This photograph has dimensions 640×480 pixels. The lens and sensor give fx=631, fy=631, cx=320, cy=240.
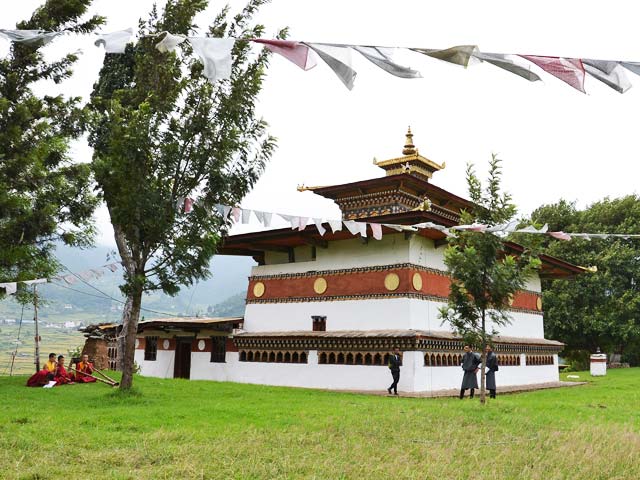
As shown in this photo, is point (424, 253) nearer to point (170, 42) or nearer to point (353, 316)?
point (353, 316)

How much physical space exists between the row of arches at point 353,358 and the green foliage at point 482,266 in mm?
5363

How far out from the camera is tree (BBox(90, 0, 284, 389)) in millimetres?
14391

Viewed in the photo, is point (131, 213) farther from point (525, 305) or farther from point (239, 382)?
point (525, 305)

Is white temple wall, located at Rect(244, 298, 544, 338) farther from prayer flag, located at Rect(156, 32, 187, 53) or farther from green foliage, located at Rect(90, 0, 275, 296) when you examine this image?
prayer flag, located at Rect(156, 32, 187, 53)

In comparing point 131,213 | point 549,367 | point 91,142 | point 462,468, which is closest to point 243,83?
point 131,213

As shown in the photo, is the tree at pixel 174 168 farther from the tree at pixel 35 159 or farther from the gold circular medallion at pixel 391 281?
the gold circular medallion at pixel 391 281

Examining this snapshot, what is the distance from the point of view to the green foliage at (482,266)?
13969 mm

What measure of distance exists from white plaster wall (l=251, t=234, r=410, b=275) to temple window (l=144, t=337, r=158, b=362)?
5856 mm

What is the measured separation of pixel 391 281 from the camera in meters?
20.1

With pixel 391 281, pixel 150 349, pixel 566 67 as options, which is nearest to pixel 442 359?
pixel 391 281

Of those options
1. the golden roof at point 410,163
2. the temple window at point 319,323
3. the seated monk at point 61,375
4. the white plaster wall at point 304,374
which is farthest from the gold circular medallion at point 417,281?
the seated monk at point 61,375

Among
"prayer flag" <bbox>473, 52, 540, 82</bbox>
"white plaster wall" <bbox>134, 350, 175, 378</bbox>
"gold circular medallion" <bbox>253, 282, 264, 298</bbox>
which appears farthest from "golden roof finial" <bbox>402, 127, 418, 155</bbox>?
"prayer flag" <bbox>473, 52, 540, 82</bbox>

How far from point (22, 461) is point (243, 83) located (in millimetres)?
10220

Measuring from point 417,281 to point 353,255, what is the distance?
240 centimetres
